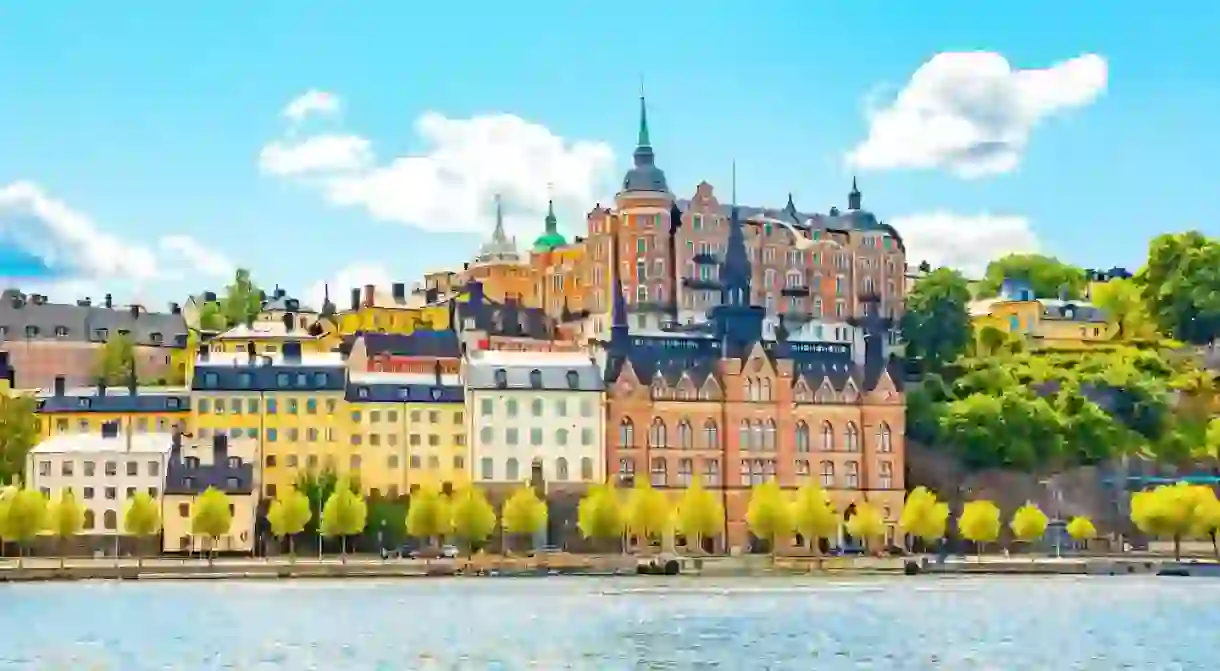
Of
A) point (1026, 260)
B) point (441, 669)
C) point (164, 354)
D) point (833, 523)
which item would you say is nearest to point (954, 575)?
point (833, 523)

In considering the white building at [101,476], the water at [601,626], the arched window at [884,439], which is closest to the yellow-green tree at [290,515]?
the white building at [101,476]

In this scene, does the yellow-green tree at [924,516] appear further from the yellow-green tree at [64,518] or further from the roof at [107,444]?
the yellow-green tree at [64,518]

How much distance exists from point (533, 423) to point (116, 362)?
118ft

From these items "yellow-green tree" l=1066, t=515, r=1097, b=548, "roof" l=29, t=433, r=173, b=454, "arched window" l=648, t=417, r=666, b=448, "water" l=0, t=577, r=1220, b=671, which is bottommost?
"water" l=0, t=577, r=1220, b=671

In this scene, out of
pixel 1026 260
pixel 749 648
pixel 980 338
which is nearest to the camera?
pixel 749 648

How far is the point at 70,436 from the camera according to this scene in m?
123

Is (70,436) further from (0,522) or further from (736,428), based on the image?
(736,428)

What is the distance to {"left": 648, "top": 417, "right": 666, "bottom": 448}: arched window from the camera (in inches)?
5044

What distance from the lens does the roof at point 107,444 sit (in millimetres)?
119500

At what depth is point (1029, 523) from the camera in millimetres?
124125

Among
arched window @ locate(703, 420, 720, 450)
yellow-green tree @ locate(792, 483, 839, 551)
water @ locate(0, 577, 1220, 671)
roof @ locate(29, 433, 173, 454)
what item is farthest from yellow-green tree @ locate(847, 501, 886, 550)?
roof @ locate(29, 433, 173, 454)

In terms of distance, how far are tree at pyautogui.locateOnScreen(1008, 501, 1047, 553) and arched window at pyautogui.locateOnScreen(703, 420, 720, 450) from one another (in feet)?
53.6

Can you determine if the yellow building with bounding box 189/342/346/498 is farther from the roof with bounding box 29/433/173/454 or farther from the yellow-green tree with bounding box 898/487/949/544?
the yellow-green tree with bounding box 898/487/949/544

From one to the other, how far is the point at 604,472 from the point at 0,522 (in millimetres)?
32366
